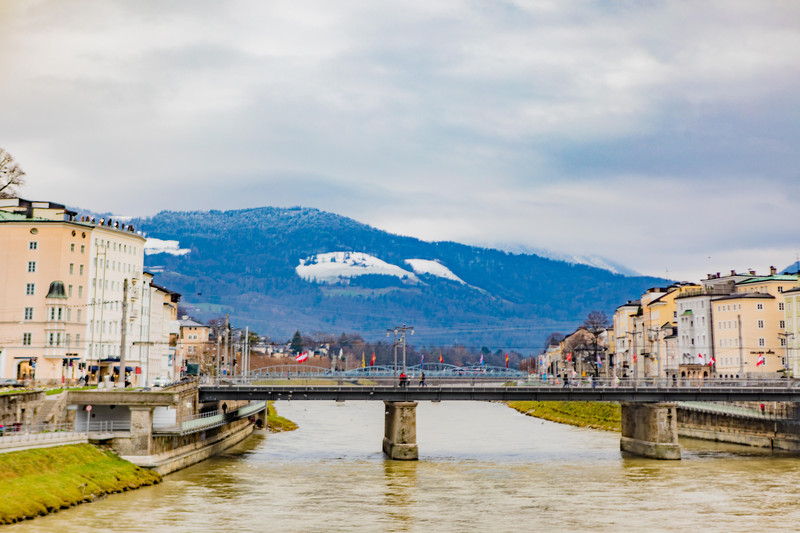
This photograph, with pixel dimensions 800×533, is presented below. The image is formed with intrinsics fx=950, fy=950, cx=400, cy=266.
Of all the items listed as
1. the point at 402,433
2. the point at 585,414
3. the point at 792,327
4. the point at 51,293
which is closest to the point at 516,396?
the point at 402,433

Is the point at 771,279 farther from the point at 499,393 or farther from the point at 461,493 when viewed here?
the point at 461,493

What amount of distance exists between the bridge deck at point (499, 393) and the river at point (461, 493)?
6.51m

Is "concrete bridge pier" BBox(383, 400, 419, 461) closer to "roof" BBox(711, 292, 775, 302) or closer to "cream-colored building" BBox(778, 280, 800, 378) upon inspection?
"cream-colored building" BBox(778, 280, 800, 378)

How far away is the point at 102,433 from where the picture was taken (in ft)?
263

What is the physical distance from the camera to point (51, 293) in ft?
396

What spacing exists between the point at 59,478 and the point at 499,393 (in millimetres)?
51595

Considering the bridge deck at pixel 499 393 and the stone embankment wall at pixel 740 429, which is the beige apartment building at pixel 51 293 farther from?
the stone embankment wall at pixel 740 429

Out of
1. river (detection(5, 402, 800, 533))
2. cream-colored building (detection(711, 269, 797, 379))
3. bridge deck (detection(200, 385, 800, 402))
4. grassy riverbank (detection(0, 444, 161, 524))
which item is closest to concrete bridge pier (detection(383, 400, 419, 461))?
bridge deck (detection(200, 385, 800, 402))

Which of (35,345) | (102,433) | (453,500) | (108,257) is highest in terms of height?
(108,257)

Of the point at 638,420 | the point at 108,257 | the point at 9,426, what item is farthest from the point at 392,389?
the point at 108,257

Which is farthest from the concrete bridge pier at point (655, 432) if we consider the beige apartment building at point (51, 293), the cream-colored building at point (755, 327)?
the beige apartment building at point (51, 293)

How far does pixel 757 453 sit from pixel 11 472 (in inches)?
3185

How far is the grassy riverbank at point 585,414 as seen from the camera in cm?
15650

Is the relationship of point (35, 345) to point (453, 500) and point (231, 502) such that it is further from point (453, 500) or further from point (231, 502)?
point (453, 500)
